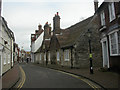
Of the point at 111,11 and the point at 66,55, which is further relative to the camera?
the point at 66,55

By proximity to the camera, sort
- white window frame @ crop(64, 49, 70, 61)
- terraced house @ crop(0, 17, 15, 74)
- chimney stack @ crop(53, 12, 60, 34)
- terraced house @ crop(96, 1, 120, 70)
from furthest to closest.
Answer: chimney stack @ crop(53, 12, 60, 34), white window frame @ crop(64, 49, 70, 61), terraced house @ crop(0, 17, 15, 74), terraced house @ crop(96, 1, 120, 70)

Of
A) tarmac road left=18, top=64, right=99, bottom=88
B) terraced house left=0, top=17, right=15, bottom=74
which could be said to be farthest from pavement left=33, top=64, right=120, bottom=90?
terraced house left=0, top=17, right=15, bottom=74

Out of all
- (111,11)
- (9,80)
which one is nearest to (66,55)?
(111,11)

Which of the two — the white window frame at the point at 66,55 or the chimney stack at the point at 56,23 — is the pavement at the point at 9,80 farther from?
the chimney stack at the point at 56,23

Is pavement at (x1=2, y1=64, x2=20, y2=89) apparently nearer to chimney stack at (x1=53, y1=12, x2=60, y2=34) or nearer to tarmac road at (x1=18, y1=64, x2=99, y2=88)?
tarmac road at (x1=18, y1=64, x2=99, y2=88)

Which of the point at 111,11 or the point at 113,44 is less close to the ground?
the point at 111,11

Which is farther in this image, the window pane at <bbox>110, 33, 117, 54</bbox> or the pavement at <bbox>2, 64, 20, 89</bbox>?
the window pane at <bbox>110, 33, 117, 54</bbox>

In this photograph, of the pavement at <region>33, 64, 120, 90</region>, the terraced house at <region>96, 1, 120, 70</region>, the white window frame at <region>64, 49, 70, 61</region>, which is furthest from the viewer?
the white window frame at <region>64, 49, 70, 61</region>

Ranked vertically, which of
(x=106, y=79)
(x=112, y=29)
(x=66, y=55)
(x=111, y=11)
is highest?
(x=111, y=11)

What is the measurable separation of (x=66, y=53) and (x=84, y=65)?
12.5 feet

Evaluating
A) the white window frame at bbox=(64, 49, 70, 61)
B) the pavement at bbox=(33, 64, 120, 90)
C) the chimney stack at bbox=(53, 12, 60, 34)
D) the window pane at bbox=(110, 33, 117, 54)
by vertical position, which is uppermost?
the chimney stack at bbox=(53, 12, 60, 34)

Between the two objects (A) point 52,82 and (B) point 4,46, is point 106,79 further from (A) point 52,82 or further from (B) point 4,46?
(B) point 4,46

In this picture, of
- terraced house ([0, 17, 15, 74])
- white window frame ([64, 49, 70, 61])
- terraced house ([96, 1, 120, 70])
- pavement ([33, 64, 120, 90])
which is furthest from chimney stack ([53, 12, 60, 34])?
pavement ([33, 64, 120, 90])

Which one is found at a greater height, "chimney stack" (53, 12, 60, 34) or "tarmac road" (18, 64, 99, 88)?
"chimney stack" (53, 12, 60, 34)
